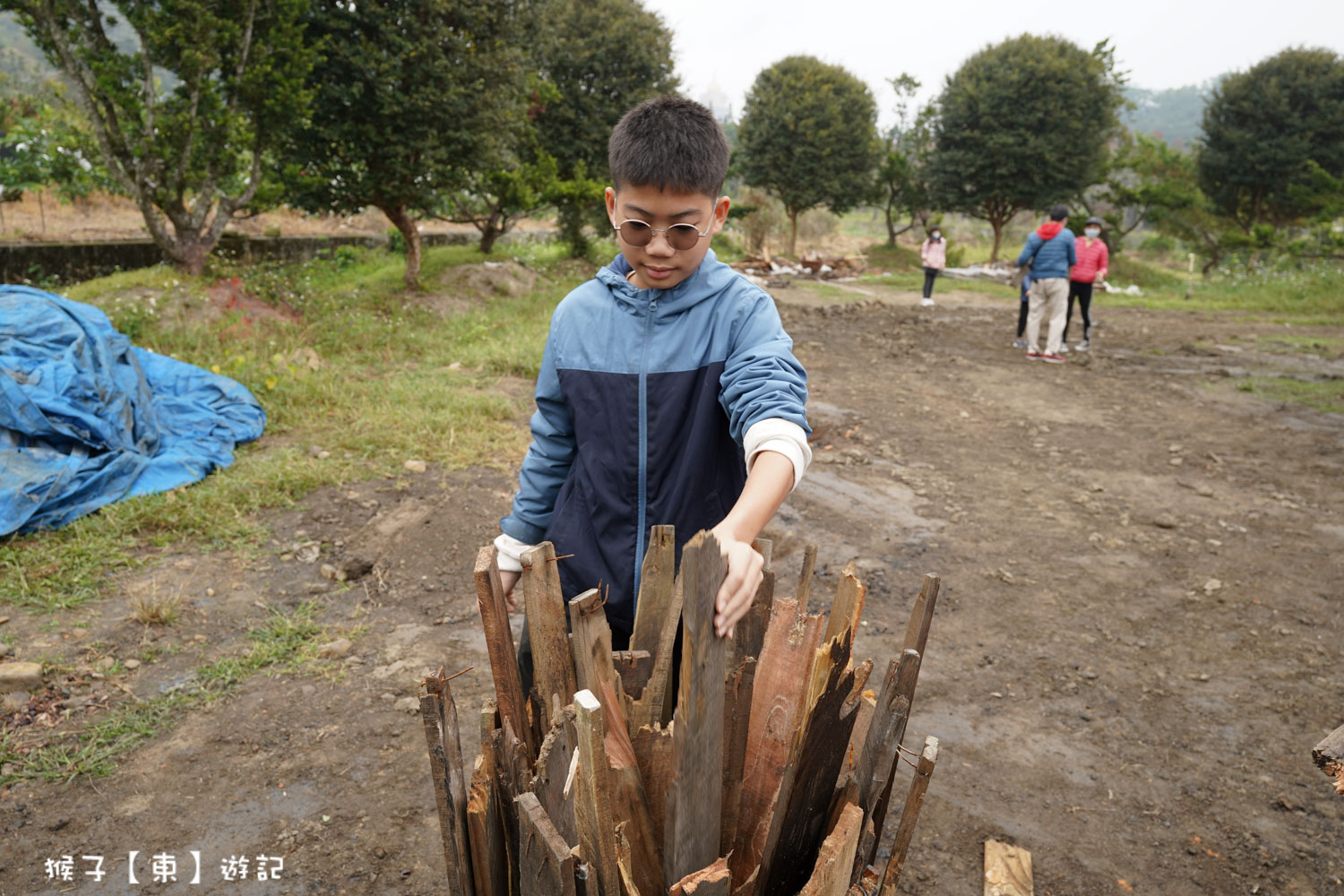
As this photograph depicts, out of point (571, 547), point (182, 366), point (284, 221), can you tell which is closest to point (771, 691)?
point (571, 547)

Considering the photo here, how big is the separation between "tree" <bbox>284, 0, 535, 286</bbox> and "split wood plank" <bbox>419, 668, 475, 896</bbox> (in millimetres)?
8753

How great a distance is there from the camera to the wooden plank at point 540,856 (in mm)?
1009

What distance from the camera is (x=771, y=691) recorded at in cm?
139

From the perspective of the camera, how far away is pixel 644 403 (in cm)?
163

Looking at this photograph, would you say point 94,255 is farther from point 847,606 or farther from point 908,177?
point 908,177

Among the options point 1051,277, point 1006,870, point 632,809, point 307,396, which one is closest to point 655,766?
point 632,809

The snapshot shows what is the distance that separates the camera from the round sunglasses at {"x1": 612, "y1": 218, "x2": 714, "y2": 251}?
1.57 meters

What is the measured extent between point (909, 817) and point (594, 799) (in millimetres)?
614

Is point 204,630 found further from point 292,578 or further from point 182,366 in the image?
point 182,366

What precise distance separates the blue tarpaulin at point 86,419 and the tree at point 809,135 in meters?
17.1

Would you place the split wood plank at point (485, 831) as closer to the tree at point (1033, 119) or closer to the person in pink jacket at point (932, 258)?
the person in pink jacket at point (932, 258)

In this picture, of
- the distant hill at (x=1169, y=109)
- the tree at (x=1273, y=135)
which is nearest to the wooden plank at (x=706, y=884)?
the tree at (x=1273, y=135)

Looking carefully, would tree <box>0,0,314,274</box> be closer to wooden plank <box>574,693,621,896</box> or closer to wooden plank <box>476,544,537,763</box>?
wooden plank <box>476,544,537,763</box>

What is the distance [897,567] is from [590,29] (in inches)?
526
